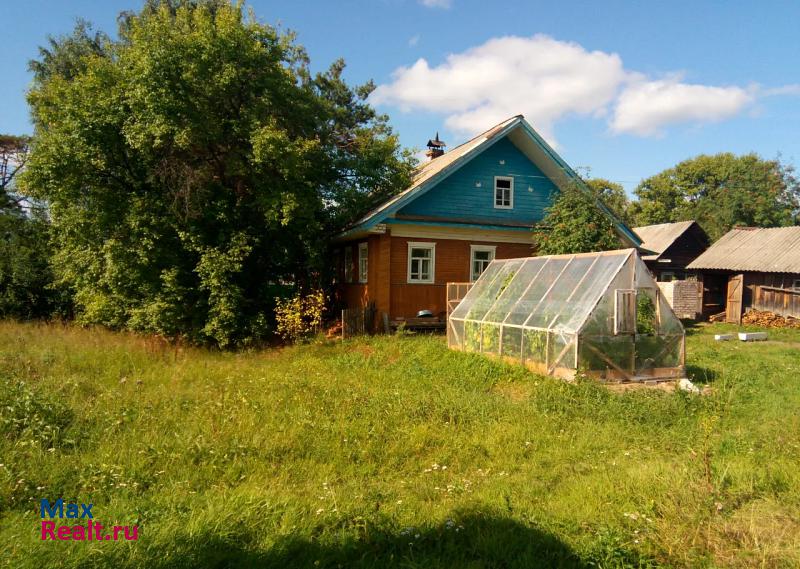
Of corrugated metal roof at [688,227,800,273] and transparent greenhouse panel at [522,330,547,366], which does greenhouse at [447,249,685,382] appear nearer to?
transparent greenhouse panel at [522,330,547,366]

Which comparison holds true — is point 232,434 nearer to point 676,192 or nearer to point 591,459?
point 591,459

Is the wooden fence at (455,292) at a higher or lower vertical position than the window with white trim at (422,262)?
lower

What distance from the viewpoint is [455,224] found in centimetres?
1512

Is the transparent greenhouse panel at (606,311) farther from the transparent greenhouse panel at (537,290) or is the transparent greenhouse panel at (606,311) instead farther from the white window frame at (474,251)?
the white window frame at (474,251)

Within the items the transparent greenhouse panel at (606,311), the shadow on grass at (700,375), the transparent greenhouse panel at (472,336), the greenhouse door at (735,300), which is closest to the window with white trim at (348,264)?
the transparent greenhouse panel at (472,336)

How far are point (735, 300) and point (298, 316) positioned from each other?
60.2 feet

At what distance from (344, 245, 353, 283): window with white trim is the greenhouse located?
26.0 ft

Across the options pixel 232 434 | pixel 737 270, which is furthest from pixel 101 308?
pixel 737 270

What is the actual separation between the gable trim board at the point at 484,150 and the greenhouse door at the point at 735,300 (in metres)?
6.69

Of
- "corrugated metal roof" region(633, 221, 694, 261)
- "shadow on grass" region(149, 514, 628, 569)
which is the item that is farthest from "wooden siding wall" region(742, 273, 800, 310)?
"shadow on grass" region(149, 514, 628, 569)

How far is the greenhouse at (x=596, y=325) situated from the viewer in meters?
8.31

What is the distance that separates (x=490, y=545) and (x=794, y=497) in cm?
278

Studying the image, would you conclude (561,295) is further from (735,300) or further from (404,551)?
(735,300)

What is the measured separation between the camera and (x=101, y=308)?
524 inches
